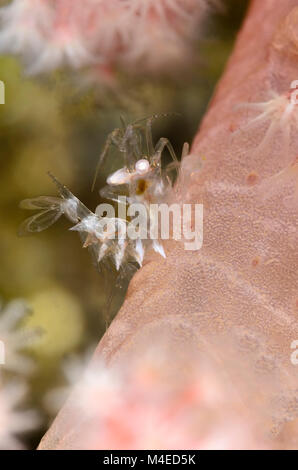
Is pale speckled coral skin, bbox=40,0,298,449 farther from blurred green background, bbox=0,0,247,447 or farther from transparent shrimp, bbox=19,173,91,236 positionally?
blurred green background, bbox=0,0,247,447

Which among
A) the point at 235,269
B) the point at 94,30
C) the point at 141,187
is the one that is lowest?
the point at 235,269

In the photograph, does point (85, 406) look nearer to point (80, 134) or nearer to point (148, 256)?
point (148, 256)

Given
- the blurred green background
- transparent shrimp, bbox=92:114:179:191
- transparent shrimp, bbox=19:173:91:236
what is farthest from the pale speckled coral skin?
the blurred green background

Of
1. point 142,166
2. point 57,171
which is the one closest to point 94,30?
point 57,171

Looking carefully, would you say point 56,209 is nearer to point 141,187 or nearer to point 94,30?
point 141,187

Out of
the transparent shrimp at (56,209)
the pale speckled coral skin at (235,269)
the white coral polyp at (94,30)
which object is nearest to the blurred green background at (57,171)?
the white coral polyp at (94,30)

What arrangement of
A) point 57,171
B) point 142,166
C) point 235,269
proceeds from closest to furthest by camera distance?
point 235,269, point 142,166, point 57,171
